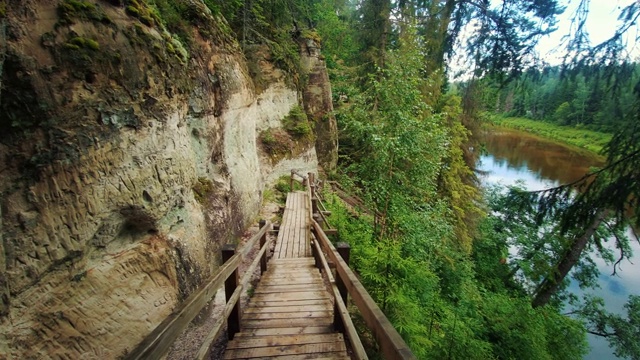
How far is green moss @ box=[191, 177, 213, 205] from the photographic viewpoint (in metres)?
6.48

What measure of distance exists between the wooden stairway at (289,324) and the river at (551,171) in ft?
50.2

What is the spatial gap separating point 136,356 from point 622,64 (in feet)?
17.5

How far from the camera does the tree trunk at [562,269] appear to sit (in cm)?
1158

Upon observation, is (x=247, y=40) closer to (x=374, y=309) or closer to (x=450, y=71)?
(x=450, y=71)

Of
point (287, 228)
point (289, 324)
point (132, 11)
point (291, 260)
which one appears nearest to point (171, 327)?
point (289, 324)

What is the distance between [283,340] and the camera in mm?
3141

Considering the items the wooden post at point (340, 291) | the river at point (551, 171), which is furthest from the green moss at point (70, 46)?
the river at point (551, 171)

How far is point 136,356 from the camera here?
1553 millimetres

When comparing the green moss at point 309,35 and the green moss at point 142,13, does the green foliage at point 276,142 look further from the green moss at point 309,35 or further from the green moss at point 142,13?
the green moss at point 142,13

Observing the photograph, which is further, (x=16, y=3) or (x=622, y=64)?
(x=622, y=64)

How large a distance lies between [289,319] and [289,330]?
0.28 meters

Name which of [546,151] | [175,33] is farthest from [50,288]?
[546,151]

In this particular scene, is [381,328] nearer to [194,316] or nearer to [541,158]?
A: [194,316]

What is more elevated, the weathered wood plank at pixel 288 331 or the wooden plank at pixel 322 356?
the wooden plank at pixel 322 356
